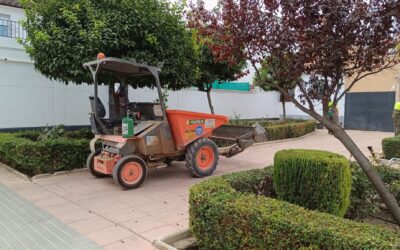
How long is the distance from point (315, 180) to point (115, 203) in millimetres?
3044

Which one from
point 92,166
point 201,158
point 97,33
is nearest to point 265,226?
point 201,158

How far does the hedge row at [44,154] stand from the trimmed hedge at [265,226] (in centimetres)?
455

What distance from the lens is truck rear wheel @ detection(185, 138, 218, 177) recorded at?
687 cm

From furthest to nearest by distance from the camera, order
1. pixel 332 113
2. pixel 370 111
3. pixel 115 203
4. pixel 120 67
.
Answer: pixel 370 111
pixel 120 67
pixel 115 203
pixel 332 113

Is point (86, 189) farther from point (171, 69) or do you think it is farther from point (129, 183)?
point (171, 69)

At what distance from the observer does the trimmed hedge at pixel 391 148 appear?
8797mm

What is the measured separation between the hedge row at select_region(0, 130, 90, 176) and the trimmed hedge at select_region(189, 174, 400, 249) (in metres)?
4.55

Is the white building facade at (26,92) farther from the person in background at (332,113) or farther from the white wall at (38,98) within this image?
the person in background at (332,113)

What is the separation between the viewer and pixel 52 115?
1154cm

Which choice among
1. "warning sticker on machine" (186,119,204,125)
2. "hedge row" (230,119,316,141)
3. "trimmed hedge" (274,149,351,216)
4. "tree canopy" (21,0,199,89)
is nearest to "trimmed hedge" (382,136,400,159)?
"hedge row" (230,119,316,141)

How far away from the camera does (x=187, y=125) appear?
6770mm

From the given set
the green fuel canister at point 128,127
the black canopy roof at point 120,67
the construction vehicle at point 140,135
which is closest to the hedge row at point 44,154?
the construction vehicle at point 140,135

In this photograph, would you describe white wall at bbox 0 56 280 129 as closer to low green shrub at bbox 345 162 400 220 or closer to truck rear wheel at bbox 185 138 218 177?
truck rear wheel at bbox 185 138 218 177

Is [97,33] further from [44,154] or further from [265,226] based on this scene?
[265,226]
